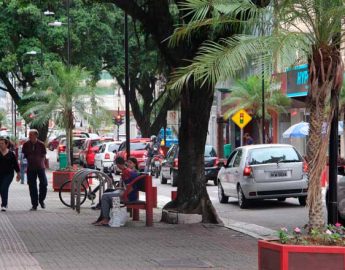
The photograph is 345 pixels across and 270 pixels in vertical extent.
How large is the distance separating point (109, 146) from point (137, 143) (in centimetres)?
265

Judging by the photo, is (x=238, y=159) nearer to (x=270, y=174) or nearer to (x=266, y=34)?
(x=270, y=174)

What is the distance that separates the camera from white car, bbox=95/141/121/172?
40.8 m

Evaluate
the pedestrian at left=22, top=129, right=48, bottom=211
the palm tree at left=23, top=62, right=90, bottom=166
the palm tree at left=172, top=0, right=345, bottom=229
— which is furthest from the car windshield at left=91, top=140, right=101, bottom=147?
the palm tree at left=172, top=0, right=345, bottom=229

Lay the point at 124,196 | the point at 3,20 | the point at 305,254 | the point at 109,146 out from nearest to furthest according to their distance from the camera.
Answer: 1. the point at 305,254
2. the point at 124,196
3. the point at 109,146
4. the point at 3,20

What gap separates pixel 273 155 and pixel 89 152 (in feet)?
88.3

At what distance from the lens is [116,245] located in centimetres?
1252

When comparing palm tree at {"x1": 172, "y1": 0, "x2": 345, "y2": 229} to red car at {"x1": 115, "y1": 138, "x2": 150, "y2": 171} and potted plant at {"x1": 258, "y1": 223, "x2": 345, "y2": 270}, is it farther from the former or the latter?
red car at {"x1": 115, "y1": 138, "x2": 150, "y2": 171}

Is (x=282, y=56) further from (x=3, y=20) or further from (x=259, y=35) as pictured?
(x=3, y=20)

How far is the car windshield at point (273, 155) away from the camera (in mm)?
20438

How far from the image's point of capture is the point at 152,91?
54969 millimetres

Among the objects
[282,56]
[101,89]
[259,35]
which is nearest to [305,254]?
[282,56]

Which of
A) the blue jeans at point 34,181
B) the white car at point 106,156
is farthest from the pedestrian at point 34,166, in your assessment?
the white car at point 106,156

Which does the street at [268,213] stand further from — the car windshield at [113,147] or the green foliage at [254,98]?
the green foliage at [254,98]

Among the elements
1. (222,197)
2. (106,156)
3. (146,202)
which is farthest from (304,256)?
(106,156)
